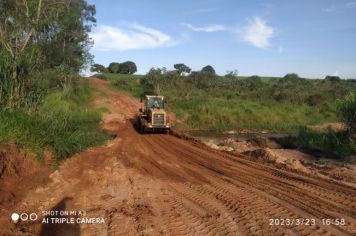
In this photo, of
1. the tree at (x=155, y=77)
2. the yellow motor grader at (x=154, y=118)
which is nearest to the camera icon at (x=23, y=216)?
the yellow motor grader at (x=154, y=118)

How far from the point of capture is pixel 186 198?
9.84 m

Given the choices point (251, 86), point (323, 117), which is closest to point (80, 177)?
point (323, 117)

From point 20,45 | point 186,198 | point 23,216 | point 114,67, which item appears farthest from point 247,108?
point 114,67

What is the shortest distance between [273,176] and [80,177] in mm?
6039

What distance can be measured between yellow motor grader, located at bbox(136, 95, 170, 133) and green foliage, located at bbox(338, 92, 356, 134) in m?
10.0

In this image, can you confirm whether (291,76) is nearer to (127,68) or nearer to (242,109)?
(127,68)

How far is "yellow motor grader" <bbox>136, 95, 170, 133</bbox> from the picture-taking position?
79.4 ft

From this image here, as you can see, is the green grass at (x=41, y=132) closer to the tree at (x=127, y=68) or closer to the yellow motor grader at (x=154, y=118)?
the yellow motor grader at (x=154, y=118)

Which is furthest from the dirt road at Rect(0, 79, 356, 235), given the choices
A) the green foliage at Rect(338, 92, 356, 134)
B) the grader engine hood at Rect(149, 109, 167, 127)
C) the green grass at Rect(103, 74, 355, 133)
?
the green grass at Rect(103, 74, 355, 133)

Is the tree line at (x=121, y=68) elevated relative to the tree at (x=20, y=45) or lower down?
elevated

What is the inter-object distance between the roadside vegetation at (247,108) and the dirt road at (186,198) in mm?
7725

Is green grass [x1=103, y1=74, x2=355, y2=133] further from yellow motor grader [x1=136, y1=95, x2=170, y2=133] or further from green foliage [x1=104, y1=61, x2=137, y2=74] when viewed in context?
green foliage [x1=104, y1=61, x2=137, y2=74]

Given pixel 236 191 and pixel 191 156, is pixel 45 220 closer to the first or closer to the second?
pixel 236 191

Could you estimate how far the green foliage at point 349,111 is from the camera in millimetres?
19484
